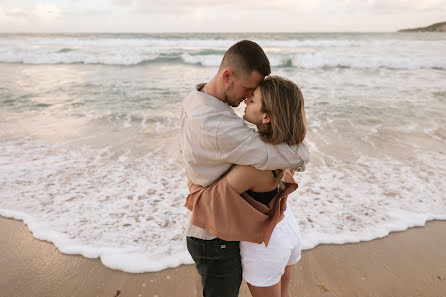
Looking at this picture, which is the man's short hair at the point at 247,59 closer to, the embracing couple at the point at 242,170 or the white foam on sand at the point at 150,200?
the embracing couple at the point at 242,170

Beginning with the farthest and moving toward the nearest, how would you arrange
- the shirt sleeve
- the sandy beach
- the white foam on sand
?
the white foam on sand → the sandy beach → the shirt sleeve

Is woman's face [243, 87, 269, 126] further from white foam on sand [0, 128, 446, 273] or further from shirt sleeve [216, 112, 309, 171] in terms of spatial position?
white foam on sand [0, 128, 446, 273]

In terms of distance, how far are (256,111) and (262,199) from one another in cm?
46

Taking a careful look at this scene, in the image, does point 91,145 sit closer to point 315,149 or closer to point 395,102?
point 315,149

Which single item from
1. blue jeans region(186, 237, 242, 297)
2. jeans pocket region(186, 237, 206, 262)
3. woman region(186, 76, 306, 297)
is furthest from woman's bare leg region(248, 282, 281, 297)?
jeans pocket region(186, 237, 206, 262)

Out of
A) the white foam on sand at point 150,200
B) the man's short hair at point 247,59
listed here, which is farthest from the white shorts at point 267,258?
the white foam on sand at point 150,200

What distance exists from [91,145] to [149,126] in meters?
1.46

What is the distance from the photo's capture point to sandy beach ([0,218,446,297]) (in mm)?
2736

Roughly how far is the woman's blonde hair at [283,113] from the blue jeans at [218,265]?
0.48 meters

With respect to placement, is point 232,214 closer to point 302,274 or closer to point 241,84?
point 241,84

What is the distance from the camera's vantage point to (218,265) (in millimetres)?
1782

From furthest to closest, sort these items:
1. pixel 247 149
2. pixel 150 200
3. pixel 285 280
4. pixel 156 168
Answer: pixel 156 168 → pixel 150 200 → pixel 285 280 → pixel 247 149

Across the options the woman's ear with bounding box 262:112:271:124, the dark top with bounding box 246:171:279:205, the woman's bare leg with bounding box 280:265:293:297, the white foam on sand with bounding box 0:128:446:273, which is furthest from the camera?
the white foam on sand with bounding box 0:128:446:273

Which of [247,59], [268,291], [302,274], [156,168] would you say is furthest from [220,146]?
[156,168]
